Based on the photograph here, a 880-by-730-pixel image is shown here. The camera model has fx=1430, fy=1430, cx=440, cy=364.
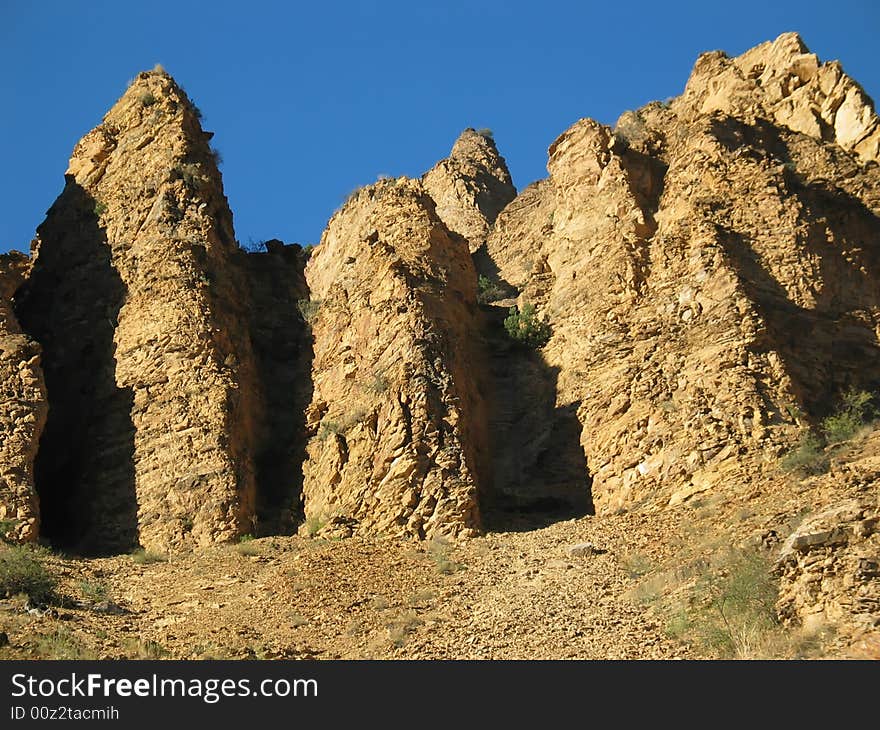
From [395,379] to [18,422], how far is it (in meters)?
7.14

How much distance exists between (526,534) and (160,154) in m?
13.6

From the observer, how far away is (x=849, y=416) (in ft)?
86.0

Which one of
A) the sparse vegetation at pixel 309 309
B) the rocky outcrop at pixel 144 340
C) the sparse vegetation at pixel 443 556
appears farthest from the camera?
the sparse vegetation at pixel 309 309

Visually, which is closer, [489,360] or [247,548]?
Result: [247,548]

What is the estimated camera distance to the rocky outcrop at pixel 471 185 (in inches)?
1801

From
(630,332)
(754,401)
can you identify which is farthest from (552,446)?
(754,401)

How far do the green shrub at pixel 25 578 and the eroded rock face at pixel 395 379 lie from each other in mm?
5124

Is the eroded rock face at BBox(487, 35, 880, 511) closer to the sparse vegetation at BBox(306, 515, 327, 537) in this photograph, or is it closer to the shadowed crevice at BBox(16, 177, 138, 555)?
the sparse vegetation at BBox(306, 515, 327, 537)

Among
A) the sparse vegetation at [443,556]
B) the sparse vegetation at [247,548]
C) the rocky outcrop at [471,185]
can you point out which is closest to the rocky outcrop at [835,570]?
the sparse vegetation at [443,556]

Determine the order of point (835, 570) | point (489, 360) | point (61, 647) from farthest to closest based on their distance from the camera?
1. point (489, 360)
2. point (61, 647)
3. point (835, 570)

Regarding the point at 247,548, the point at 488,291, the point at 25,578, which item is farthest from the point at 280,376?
the point at 25,578

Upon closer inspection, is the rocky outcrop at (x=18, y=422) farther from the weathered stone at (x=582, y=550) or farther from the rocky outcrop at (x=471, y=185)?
the rocky outcrop at (x=471, y=185)

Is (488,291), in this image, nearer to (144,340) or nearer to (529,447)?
(529,447)

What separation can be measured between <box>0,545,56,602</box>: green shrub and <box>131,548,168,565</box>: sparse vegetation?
1.85 m
